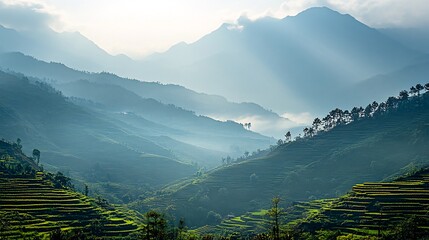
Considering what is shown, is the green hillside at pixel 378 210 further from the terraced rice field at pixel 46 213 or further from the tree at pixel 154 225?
the terraced rice field at pixel 46 213

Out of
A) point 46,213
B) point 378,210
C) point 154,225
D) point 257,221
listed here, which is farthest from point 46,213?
point 378,210

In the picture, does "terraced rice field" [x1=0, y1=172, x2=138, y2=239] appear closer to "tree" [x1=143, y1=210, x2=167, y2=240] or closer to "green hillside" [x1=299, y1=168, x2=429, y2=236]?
"tree" [x1=143, y1=210, x2=167, y2=240]

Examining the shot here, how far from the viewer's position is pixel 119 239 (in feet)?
370

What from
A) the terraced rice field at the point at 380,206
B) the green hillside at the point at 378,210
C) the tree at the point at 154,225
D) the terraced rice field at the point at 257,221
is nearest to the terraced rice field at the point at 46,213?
the tree at the point at 154,225

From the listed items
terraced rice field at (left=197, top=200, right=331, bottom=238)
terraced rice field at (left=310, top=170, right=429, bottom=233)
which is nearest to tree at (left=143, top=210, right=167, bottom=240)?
terraced rice field at (left=310, top=170, right=429, bottom=233)

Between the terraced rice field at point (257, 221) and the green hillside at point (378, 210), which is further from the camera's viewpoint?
the terraced rice field at point (257, 221)

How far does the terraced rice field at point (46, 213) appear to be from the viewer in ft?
364

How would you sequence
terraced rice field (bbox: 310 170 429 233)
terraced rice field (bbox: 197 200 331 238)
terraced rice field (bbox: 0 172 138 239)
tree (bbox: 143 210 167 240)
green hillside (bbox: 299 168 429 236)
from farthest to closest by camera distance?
terraced rice field (bbox: 197 200 331 238) → terraced rice field (bbox: 310 170 429 233) → terraced rice field (bbox: 0 172 138 239) → green hillside (bbox: 299 168 429 236) → tree (bbox: 143 210 167 240)

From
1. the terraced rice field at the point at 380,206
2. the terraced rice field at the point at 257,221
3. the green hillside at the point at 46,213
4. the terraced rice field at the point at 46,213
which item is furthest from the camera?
the terraced rice field at the point at 257,221

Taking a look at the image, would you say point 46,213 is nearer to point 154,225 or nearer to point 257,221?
point 154,225

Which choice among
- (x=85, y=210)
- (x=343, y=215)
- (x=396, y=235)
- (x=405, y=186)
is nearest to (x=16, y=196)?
(x=85, y=210)

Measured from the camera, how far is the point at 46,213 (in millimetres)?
123312

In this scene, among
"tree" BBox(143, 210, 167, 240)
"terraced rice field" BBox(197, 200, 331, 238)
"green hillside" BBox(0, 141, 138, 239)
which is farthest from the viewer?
"terraced rice field" BBox(197, 200, 331, 238)

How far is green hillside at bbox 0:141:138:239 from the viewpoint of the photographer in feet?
361
